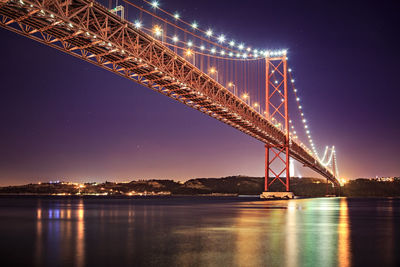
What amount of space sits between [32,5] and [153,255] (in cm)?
1516

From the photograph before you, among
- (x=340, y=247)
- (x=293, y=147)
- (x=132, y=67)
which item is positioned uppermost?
(x=132, y=67)

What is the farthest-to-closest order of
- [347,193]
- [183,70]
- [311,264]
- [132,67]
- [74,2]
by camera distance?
1. [347,193]
2. [183,70]
3. [132,67]
4. [74,2]
5. [311,264]

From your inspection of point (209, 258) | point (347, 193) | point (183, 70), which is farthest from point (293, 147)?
point (347, 193)

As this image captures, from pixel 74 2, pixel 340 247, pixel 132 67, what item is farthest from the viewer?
pixel 132 67

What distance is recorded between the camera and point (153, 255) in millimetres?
8211

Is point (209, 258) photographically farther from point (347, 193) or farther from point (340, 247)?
point (347, 193)

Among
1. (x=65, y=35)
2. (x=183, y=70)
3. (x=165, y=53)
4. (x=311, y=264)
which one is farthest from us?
(x=183, y=70)

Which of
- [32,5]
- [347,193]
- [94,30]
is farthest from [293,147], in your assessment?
[347,193]

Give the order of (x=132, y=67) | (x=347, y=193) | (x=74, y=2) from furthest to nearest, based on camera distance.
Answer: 1. (x=347, y=193)
2. (x=132, y=67)
3. (x=74, y=2)

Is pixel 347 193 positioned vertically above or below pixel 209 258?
below

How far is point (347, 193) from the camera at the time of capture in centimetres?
11438

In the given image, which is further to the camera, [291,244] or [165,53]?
[165,53]

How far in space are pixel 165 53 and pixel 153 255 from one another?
24.0 metres

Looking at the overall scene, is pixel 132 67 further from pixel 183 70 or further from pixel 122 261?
pixel 122 261
